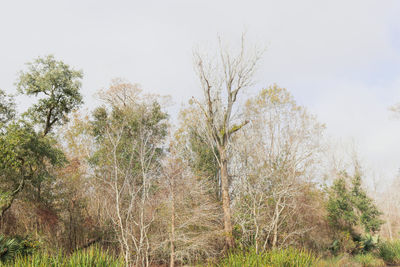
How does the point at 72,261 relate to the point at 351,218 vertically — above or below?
above

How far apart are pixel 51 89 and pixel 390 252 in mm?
17182

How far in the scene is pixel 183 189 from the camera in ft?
37.6

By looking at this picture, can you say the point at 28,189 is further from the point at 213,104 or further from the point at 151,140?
the point at 213,104

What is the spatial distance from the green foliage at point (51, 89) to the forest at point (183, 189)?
0.04 metres

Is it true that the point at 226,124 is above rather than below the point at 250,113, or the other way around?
below

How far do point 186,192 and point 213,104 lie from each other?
13.6 feet

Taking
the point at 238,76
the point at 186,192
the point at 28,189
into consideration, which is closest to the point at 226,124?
the point at 238,76

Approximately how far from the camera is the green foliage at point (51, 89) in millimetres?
10805

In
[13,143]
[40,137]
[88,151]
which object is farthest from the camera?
[88,151]

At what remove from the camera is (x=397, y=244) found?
13602mm

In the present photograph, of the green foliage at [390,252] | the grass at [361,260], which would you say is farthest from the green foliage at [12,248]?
the green foliage at [390,252]

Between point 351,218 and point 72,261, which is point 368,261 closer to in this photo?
point 351,218

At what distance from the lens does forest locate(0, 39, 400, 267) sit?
9.95 m

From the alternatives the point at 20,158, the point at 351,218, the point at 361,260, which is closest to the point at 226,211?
the point at 361,260
